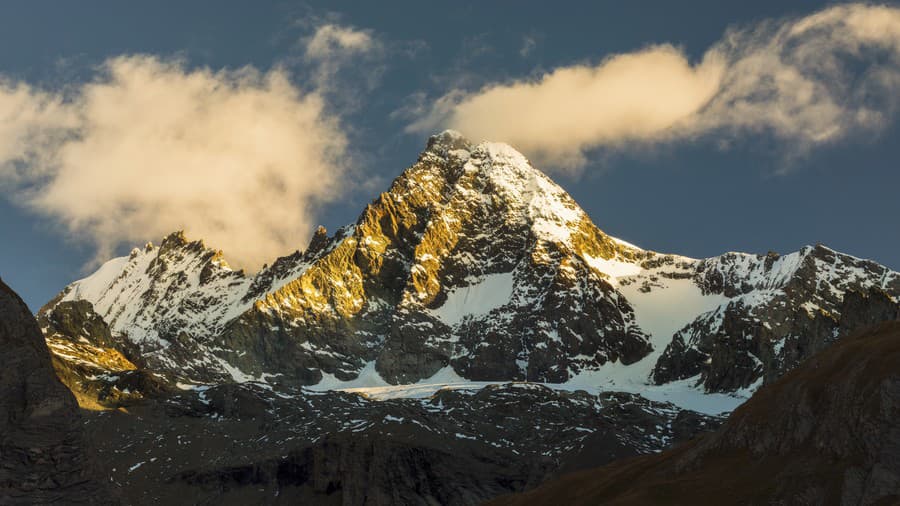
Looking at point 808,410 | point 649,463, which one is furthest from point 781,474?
point 649,463

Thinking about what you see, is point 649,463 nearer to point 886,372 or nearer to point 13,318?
point 886,372

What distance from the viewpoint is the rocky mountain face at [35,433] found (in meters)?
81.8

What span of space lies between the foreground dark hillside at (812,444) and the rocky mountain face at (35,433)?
62.1 m

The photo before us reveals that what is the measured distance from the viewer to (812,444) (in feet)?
352

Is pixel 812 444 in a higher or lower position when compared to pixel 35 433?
higher

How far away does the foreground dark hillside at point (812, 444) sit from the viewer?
319ft

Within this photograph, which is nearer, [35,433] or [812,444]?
[35,433]

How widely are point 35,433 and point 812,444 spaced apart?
73058 mm

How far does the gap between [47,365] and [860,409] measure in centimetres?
7464


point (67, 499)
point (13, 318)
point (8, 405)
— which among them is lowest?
point (67, 499)

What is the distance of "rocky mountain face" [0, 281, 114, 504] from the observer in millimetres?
81750

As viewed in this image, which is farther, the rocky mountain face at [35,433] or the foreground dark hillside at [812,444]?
the foreground dark hillside at [812,444]

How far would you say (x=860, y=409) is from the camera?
10256cm

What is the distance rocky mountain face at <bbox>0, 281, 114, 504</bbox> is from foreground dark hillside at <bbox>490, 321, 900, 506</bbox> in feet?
204
